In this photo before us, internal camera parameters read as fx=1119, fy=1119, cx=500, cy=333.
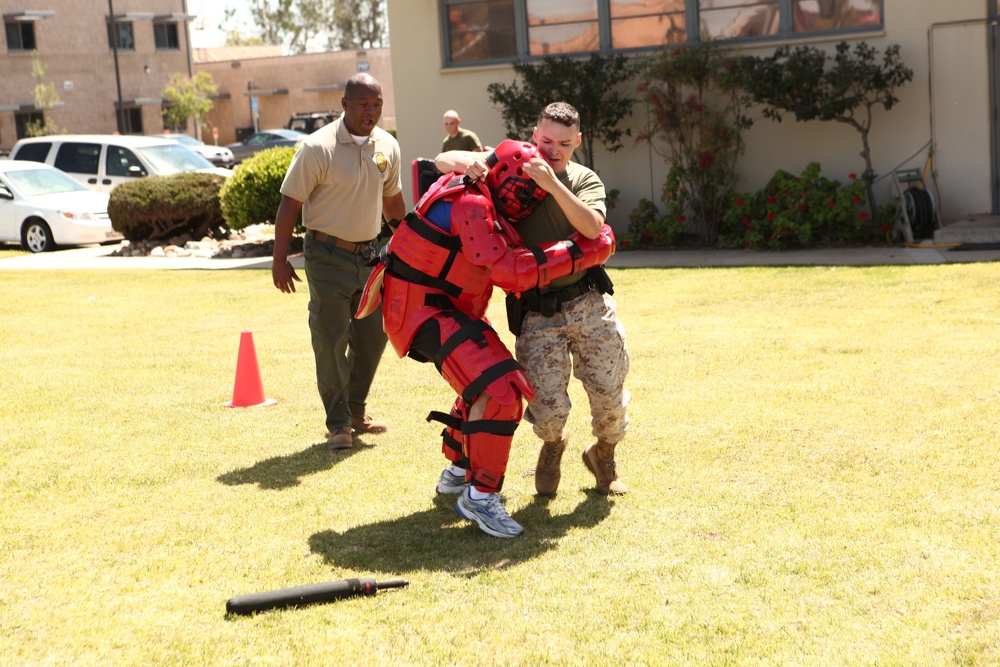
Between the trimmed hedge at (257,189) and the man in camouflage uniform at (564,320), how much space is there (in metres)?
12.6


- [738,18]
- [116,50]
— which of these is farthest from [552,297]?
[116,50]

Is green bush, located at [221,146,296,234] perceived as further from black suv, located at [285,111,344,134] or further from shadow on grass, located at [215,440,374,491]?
black suv, located at [285,111,344,134]

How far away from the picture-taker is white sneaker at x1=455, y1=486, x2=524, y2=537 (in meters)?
4.84

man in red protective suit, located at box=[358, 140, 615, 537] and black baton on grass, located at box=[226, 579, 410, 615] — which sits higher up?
man in red protective suit, located at box=[358, 140, 615, 537]

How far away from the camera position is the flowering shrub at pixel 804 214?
1375 centimetres

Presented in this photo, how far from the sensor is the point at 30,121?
165 ft

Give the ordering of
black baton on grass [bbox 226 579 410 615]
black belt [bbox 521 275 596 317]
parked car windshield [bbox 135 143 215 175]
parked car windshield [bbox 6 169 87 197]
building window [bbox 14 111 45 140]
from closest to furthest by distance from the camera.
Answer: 1. black baton on grass [bbox 226 579 410 615]
2. black belt [bbox 521 275 596 317]
3. parked car windshield [bbox 6 169 87 197]
4. parked car windshield [bbox 135 143 215 175]
5. building window [bbox 14 111 45 140]

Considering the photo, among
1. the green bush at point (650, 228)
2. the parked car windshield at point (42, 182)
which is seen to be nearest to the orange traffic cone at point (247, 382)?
the green bush at point (650, 228)

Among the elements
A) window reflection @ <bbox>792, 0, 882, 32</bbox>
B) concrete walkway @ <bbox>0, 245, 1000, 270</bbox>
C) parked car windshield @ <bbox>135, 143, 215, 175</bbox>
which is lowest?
concrete walkway @ <bbox>0, 245, 1000, 270</bbox>

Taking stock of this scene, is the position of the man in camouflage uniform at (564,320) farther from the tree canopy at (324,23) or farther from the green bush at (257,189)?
the tree canopy at (324,23)

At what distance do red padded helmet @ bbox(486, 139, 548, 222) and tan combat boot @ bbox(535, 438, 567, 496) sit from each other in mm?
1144

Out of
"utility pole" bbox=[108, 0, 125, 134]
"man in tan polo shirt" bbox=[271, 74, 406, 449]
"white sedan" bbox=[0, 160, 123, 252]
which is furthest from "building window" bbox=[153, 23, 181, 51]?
"man in tan polo shirt" bbox=[271, 74, 406, 449]

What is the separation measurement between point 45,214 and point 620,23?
34.8ft

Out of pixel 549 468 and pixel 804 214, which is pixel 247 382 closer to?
pixel 549 468
